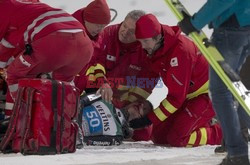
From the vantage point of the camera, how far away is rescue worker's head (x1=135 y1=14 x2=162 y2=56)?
311cm

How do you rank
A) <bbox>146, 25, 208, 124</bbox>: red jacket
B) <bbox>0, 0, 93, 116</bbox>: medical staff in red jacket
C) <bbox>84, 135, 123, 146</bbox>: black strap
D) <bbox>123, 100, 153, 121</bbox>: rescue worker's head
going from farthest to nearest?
1. <bbox>123, 100, 153, 121</bbox>: rescue worker's head
2. <bbox>146, 25, 208, 124</bbox>: red jacket
3. <bbox>84, 135, 123, 146</bbox>: black strap
4. <bbox>0, 0, 93, 116</bbox>: medical staff in red jacket

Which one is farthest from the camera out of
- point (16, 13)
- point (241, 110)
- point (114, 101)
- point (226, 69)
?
point (114, 101)

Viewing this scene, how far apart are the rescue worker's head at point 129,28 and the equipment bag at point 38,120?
1169 mm

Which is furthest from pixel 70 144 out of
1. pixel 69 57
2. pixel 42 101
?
pixel 69 57

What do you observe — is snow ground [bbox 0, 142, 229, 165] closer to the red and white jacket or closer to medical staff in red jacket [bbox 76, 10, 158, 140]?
the red and white jacket

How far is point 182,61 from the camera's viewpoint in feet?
10.2

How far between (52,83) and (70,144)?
31 centimetres

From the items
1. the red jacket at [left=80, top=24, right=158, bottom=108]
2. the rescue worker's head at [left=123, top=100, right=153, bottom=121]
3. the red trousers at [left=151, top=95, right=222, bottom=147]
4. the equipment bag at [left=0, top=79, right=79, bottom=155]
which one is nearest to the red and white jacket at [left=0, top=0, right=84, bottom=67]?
the equipment bag at [left=0, top=79, right=79, bottom=155]

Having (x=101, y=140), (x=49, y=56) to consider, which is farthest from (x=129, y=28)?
(x=49, y=56)

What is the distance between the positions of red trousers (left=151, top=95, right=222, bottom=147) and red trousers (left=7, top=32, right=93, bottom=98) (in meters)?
0.89

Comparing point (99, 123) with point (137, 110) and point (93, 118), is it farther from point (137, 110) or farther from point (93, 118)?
point (137, 110)

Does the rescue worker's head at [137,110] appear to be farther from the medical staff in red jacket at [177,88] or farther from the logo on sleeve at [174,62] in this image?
the logo on sleeve at [174,62]

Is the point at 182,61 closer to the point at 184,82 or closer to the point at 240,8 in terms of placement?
the point at 184,82

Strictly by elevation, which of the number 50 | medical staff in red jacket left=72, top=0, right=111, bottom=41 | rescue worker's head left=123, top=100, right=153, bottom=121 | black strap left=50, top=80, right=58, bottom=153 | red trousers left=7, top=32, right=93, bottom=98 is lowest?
rescue worker's head left=123, top=100, right=153, bottom=121
